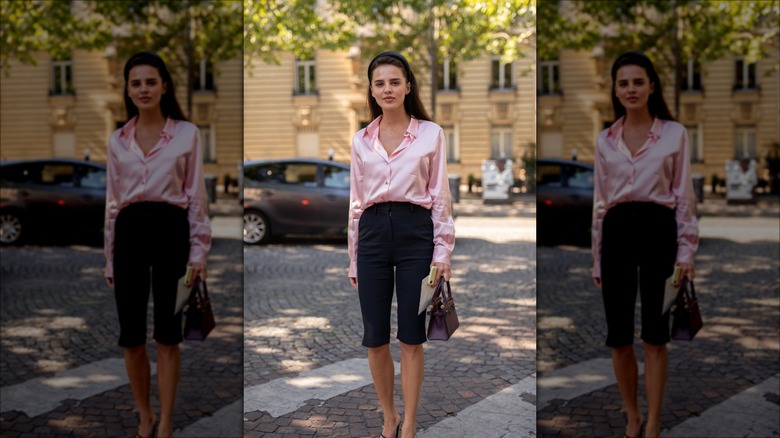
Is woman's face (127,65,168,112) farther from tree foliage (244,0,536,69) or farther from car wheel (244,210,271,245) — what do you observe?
car wheel (244,210,271,245)

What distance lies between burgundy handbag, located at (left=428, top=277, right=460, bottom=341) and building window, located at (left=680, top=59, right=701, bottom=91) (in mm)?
1566

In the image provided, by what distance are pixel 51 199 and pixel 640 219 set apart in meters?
2.80

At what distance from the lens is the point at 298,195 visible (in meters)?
4.30

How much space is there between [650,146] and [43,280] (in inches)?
123

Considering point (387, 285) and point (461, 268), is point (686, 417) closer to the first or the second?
point (461, 268)

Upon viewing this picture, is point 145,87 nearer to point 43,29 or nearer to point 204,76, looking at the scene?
point 204,76

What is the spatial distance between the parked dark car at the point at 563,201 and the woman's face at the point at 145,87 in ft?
6.07

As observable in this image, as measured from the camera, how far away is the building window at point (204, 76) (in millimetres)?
3928

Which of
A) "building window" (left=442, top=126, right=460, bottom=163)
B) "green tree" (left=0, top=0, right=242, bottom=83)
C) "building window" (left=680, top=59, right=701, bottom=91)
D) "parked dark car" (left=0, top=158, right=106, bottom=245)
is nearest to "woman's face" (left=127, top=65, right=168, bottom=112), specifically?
"green tree" (left=0, top=0, right=242, bottom=83)

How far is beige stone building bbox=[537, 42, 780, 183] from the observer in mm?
3803

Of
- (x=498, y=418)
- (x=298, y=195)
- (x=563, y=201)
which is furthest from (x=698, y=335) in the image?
(x=298, y=195)

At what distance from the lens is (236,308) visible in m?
4.08

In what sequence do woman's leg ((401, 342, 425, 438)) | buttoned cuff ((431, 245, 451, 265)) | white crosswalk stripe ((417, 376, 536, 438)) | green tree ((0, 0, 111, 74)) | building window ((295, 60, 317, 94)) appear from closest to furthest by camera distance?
buttoned cuff ((431, 245, 451, 265)) → woman's leg ((401, 342, 425, 438)) → white crosswalk stripe ((417, 376, 536, 438)) → green tree ((0, 0, 111, 74)) → building window ((295, 60, 317, 94))

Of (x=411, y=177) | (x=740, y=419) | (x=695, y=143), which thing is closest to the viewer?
(x=411, y=177)
